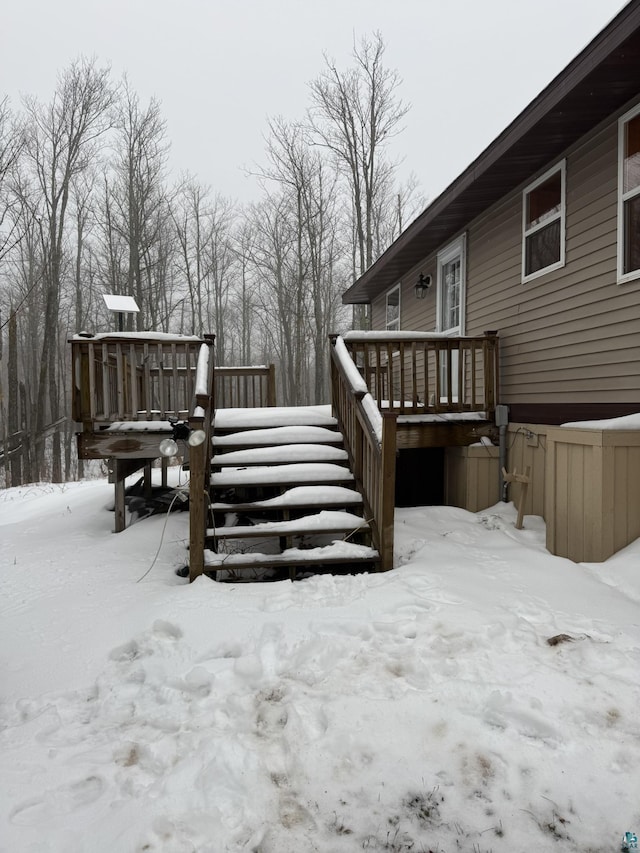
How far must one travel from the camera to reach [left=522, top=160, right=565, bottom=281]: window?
5.21 metres

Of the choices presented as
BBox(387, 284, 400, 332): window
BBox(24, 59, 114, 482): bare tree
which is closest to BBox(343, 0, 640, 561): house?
BBox(387, 284, 400, 332): window

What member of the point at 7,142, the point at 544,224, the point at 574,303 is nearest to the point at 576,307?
the point at 574,303

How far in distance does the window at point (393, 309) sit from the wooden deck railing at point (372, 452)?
625cm

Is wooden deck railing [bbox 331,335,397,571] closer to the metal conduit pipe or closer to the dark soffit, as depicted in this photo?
the metal conduit pipe

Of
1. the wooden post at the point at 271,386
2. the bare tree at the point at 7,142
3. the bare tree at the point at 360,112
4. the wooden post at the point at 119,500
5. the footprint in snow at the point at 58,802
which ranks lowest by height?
the footprint in snow at the point at 58,802

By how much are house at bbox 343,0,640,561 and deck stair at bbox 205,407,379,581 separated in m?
1.20

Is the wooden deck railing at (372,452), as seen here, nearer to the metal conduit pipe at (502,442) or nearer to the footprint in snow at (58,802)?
the metal conduit pipe at (502,442)

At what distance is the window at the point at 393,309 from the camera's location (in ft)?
36.1

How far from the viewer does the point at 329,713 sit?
6.86 feet

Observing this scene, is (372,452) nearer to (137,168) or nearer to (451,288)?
(451,288)

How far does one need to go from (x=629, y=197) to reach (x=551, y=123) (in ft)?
3.41

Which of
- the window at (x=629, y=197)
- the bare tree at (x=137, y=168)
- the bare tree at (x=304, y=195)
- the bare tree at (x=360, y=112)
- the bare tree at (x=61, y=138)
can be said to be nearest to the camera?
the window at (x=629, y=197)

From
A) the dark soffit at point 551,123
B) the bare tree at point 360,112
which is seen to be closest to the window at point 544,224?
the dark soffit at point 551,123

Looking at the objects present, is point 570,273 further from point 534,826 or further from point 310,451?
point 534,826
